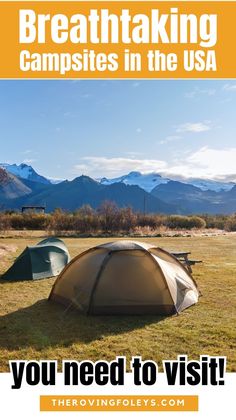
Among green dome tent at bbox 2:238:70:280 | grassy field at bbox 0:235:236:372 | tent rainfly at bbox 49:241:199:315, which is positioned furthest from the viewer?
green dome tent at bbox 2:238:70:280

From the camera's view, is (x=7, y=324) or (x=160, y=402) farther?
(x=7, y=324)

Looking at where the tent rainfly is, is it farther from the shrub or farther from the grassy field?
the shrub

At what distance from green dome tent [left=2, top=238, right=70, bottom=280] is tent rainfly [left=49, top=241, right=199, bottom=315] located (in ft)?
14.7

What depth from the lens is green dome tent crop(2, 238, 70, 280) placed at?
44.7 feet

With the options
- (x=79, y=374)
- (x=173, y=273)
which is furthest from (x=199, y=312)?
(x=79, y=374)

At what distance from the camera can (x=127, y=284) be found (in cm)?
895

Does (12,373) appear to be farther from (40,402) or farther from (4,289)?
(4,289)

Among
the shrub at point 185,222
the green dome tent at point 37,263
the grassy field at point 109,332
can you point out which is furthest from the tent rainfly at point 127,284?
the shrub at point 185,222

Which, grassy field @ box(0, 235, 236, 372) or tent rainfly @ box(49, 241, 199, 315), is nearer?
grassy field @ box(0, 235, 236, 372)

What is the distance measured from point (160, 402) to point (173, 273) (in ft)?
15.2

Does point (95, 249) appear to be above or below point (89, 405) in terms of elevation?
above

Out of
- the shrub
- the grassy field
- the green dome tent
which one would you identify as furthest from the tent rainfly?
the shrub

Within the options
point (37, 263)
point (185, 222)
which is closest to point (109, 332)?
point (37, 263)

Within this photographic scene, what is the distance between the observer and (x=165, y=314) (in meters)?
8.92
